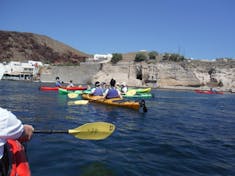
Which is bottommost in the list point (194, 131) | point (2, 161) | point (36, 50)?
point (194, 131)

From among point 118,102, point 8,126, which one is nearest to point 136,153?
point 8,126

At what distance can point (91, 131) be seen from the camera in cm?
559

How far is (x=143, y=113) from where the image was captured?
13867 mm

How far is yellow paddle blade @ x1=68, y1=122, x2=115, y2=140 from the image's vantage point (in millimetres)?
5547

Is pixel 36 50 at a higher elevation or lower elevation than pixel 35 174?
higher

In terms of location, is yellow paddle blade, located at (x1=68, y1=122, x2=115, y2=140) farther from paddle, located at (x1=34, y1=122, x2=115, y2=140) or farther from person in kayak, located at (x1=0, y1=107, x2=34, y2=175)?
person in kayak, located at (x1=0, y1=107, x2=34, y2=175)

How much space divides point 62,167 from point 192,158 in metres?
2.99

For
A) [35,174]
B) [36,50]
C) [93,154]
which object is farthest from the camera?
[36,50]

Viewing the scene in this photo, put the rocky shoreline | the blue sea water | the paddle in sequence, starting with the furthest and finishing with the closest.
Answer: the rocky shoreline, the paddle, the blue sea water

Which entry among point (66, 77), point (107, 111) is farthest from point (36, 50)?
point (107, 111)

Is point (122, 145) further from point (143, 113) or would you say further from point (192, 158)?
point (143, 113)

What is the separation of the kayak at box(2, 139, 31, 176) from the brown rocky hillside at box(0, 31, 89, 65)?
123651mm

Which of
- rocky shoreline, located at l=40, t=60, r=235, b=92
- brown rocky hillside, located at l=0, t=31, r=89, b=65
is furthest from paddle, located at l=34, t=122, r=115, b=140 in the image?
brown rocky hillside, located at l=0, t=31, r=89, b=65

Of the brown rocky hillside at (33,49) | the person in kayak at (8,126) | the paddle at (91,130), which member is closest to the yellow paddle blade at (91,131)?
the paddle at (91,130)
